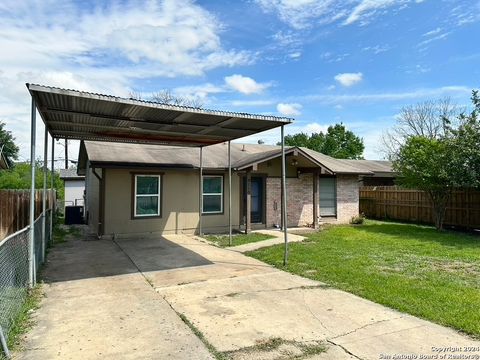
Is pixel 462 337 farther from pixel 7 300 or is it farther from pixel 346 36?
pixel 346 36

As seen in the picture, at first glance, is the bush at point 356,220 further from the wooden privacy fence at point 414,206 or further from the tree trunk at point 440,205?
the tree trunk at point 440,205

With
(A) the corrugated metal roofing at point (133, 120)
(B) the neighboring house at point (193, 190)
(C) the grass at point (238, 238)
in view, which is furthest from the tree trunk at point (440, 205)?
(A) the corrugated metal roofing at point (133, 120)

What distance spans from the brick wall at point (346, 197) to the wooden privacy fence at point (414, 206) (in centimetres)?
254

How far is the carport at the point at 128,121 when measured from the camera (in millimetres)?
6203

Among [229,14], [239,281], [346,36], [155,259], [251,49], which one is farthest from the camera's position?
[251,49]

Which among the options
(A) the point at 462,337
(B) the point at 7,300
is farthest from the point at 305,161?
(B) the point at 7,300

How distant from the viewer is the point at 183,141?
38.3ft

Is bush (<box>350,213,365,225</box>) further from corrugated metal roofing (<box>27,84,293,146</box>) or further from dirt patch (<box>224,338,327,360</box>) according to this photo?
dirt patch (<box>224,338,327,360</box>)

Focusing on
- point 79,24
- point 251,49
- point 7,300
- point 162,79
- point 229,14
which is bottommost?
point 7,300

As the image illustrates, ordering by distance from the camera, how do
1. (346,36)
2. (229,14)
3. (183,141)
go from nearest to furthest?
(229,14) < (183,141) < (346,36)

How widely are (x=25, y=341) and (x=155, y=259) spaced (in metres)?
4.76

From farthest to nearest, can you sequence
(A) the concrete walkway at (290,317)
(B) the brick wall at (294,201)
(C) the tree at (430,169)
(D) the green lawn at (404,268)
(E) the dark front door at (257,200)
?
1. (B) the brick wall at (294,201)
2. (E) the dark front door at (257,200)
3. (C) the tree at (430,169)
4. (D) the green lawn at (404,268)
5. (A) the concrete walkway at (290,317)

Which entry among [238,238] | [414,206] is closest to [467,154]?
[414,206]

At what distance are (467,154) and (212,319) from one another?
1202cm
